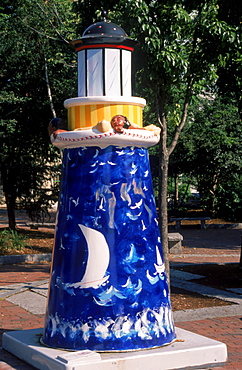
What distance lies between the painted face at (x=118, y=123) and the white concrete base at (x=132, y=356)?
2.11 metres

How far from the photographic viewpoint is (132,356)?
196 inches

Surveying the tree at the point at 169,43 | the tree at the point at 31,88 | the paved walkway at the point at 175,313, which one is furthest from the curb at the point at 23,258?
the tree at the point at 169,43

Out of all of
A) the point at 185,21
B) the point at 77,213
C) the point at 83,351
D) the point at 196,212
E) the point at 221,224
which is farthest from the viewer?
the point at 196,212

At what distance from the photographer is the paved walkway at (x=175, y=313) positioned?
6426 millimetres

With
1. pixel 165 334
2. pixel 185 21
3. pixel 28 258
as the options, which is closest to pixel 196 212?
pixel 28 258

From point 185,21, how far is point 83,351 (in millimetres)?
5443

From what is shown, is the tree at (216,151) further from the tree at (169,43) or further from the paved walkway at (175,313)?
the tree at (169,43)

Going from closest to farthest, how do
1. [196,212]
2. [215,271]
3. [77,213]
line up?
[77,213], [215,271], [196,212]

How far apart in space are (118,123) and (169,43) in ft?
12.3

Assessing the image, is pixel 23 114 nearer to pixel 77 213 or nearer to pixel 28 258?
pixel 28 258

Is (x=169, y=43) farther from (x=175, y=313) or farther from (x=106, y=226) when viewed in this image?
(x=106, y=226)

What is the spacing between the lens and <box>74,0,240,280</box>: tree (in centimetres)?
823

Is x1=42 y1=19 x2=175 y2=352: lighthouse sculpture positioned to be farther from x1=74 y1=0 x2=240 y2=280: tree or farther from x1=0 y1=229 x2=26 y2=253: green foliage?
x1=0 y1=229 x2=26 y2=253: green foliage

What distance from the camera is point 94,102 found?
17.9 ft
